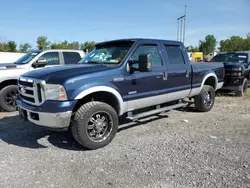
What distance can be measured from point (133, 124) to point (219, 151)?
6.97 feet

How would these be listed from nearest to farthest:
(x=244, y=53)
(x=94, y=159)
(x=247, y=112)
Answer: (x=94, y=159), (x=247, y=112), (x=244, y=53)

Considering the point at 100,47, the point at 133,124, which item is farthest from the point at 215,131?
the point at 100,47

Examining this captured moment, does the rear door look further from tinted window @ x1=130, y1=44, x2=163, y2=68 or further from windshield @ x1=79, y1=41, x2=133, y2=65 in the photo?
windshield @ x1=79, y1=41, x2=133, y2=65

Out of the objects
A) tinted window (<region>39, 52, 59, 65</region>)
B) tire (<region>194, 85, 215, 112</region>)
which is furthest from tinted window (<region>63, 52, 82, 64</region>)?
tire (<region>194, 85, 215, 112</region>)

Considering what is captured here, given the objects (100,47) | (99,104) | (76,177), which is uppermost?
(100,47)

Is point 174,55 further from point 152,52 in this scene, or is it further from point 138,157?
point 138,157

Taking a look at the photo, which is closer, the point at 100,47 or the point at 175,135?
Answer: the point at 175,135

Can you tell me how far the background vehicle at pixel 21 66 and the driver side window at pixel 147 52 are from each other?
12.0 ft

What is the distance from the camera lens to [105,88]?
422cm

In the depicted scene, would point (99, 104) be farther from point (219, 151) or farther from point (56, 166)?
point (219, 151)

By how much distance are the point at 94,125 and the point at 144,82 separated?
4.53ft

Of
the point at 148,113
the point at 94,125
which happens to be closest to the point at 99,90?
the point at 94,125

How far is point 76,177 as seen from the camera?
3.27m

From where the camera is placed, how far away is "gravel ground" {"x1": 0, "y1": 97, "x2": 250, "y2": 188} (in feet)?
10.4
